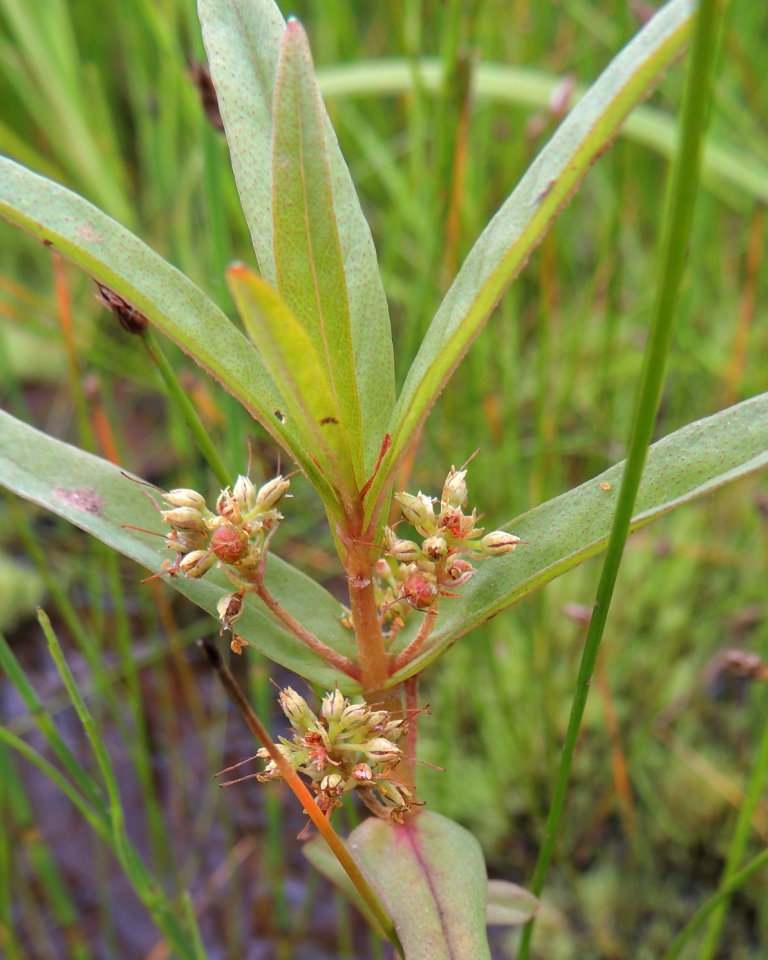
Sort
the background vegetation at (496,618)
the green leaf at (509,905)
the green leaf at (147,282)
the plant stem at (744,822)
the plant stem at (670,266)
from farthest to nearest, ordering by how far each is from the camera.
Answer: the background vegetation at (496,618) < the plant stem at (744,822) < the green leaf at (509,905) < the green leaf at (147,282) < the plant stem at (670,266)

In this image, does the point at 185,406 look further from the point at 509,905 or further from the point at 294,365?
the point at 509,905

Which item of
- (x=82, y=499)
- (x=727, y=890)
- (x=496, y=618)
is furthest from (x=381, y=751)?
(x=496, y=618)

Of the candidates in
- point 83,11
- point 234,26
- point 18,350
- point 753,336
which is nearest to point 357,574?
point 234,26

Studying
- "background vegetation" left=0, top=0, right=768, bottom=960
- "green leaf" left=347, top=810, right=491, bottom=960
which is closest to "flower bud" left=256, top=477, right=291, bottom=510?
"green leaf" left=347, top=810, right=491, bottom=960

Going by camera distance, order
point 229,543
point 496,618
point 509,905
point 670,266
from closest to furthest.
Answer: point 670,266 → point 229,543 → point 509,905 → point 496,618

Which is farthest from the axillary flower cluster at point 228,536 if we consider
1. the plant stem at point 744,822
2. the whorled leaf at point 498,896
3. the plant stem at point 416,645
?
the plant stem at point 744,822

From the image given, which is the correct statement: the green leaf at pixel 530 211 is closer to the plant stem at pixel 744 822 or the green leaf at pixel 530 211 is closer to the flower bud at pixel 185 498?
the flower bud at pixel 185 498
